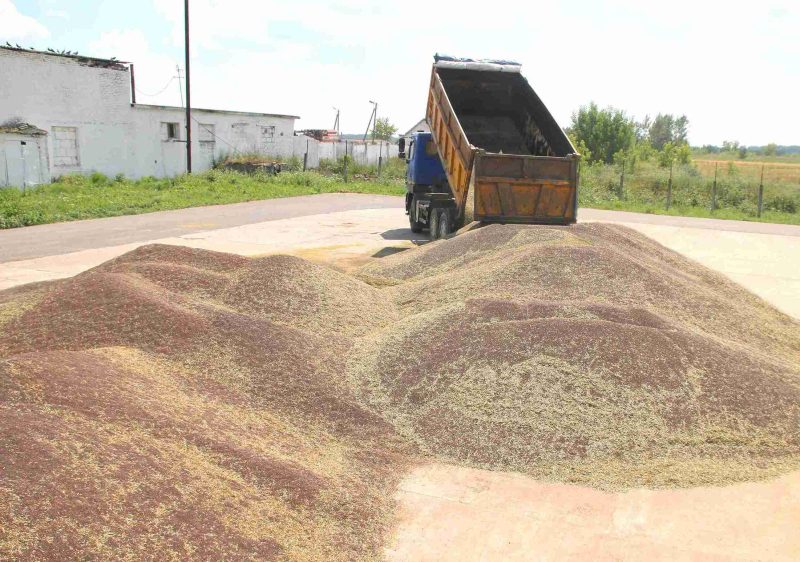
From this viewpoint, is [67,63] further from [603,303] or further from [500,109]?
[603,303]

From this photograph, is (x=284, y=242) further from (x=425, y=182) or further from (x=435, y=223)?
(x=425, y=182)

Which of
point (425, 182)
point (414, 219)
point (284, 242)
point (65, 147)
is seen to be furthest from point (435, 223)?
point (65, 147)

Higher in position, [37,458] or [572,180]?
[572,180]

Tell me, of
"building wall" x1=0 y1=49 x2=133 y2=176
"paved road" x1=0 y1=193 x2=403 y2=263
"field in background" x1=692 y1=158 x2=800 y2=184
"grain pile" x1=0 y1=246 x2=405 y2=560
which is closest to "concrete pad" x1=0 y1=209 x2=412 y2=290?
"paved road" x1=0 y1=193 x2=403 y2=263

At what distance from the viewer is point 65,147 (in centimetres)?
3038

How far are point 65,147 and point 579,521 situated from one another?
30211 millimetres

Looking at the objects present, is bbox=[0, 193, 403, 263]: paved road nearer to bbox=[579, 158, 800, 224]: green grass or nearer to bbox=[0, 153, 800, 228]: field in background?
bbox=[0, 153, 800, 228]: field in background

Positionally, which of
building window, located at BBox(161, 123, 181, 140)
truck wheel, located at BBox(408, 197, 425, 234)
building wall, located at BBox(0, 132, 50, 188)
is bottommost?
truck wheel, located at BBox(408, 197, 425, 234)

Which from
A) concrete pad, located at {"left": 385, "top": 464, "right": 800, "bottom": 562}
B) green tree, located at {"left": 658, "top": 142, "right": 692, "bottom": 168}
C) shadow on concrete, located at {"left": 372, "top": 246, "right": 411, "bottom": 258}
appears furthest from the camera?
green tree, located at {"left": 658, "top": 142, "right": 692, "bottom": 168}

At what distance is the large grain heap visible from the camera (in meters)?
4.31

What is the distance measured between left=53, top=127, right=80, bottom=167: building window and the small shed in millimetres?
1494

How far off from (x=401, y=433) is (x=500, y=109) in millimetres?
11717

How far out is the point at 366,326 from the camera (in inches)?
335

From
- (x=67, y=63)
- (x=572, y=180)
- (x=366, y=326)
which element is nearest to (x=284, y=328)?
(x=366, y=326)
